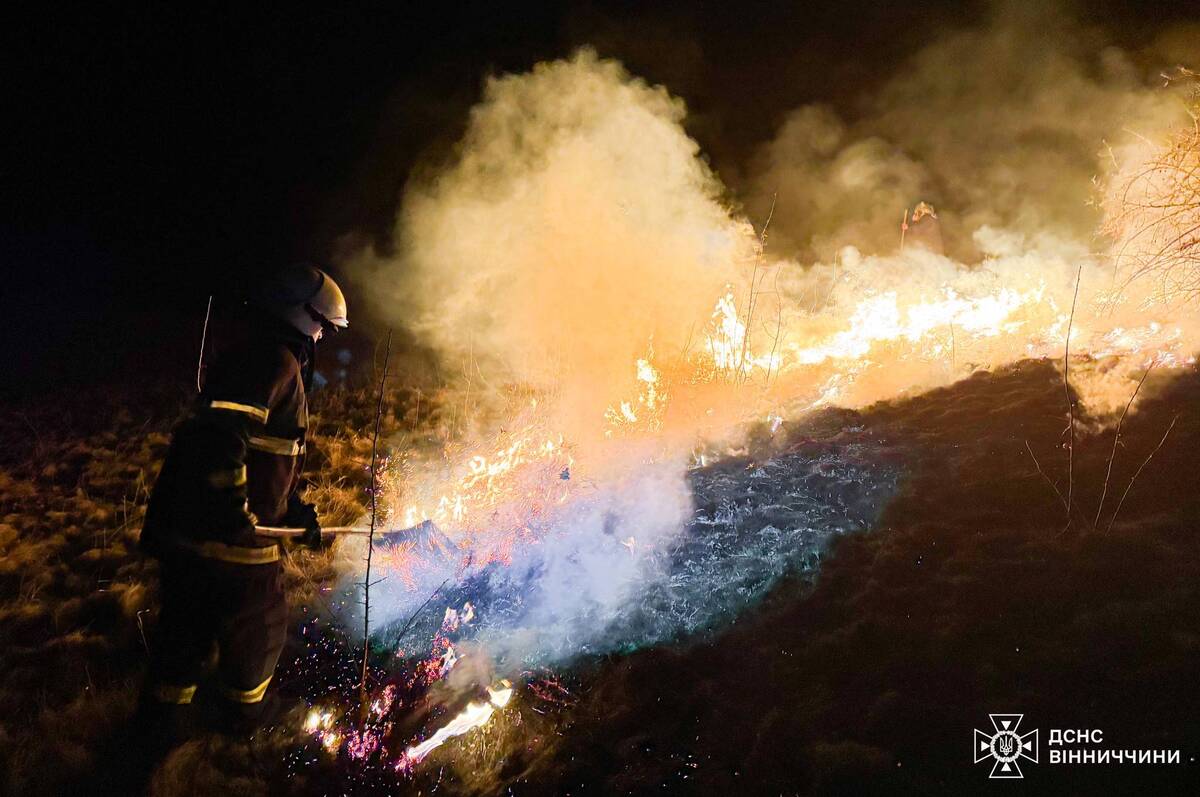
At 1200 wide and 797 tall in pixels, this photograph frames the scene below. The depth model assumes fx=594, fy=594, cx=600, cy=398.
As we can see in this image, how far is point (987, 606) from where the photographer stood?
13.8 feet

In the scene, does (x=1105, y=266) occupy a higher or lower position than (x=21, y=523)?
higher

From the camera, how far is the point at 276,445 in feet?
10.8

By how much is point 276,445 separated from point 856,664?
3.84 m

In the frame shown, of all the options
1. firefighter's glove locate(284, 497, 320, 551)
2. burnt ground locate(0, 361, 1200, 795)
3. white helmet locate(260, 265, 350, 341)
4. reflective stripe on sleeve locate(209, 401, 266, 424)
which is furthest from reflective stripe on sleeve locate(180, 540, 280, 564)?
white helmet locate(260, 265, 350, 341)

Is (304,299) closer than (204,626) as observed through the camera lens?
No

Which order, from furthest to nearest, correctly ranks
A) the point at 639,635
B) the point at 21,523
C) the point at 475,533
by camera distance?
the point at 21,523 < the point at 475,533 < the point at 639,635

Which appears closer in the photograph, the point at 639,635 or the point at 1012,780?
the point at 1012,780

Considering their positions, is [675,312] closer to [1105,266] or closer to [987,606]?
[987,606]

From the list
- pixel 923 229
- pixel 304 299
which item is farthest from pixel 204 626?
pixel 923 229

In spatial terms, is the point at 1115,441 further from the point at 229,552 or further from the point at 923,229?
the point at 923,229

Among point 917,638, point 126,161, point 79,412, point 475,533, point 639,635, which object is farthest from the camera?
point 126,161

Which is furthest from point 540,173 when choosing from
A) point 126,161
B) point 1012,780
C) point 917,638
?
point 126,161

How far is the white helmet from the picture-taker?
3.54 meters

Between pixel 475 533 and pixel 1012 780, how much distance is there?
414 cm
